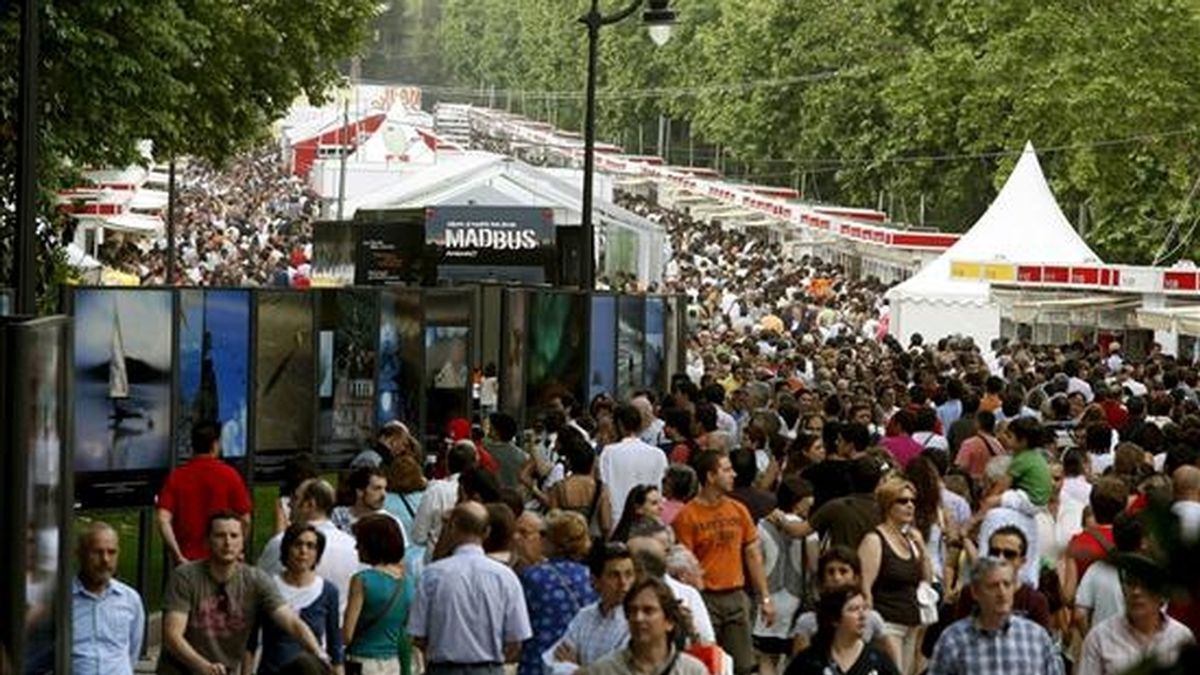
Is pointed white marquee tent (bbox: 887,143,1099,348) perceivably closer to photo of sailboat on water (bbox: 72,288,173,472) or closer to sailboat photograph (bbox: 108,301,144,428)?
photo of sailboat on water (bbox: 72,288,173,472)

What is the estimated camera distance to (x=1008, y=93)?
8206cm

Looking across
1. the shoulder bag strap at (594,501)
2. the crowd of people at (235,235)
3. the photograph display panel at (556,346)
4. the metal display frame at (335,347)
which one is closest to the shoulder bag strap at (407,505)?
the shoulder bag strap at (594,501)

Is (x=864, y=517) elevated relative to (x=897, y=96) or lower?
lower

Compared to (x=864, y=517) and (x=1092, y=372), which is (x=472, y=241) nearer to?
(x=1092, y=372)

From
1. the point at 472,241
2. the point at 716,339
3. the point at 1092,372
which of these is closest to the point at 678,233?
the point at 716,339

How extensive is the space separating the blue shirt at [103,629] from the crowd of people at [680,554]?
0.01 meters

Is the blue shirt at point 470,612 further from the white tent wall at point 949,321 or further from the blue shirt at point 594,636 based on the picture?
the white tent wall at point 949,321

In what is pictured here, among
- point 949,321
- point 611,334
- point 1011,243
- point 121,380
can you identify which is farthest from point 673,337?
point 1011,243

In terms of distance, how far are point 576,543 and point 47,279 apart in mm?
17146

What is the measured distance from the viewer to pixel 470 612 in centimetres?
1335

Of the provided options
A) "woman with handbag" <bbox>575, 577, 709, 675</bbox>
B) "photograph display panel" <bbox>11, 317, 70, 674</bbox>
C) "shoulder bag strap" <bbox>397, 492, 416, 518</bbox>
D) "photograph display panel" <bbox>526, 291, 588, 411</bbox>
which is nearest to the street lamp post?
"photograph display panel" <bbox>526, 291, 588, 411</bbox>

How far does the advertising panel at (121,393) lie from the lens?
19.2 meters

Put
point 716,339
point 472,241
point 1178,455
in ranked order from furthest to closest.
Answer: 1. point 716,339
2. point 472,241
3. point 1178,455

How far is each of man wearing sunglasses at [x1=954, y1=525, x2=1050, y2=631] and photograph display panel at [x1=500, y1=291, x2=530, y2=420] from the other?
13339 mm
